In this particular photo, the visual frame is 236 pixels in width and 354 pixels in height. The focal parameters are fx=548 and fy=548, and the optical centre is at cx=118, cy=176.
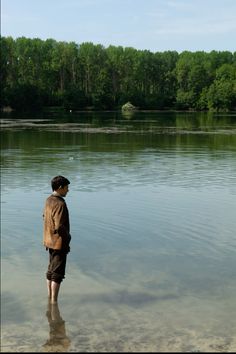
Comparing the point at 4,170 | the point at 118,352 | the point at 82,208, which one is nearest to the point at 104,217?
the point at 82,208

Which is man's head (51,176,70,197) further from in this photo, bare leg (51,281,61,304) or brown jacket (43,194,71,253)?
bare leg (51,281,61,304)

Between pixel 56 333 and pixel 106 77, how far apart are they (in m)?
159

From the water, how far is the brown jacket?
122cm

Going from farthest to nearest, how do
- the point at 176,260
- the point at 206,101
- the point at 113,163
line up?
the point at 206,101, the point at 113,163, the point at 176,260

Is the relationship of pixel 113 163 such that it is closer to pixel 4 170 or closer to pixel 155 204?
pixel 4 170

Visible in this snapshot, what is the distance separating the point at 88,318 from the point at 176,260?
158 inches

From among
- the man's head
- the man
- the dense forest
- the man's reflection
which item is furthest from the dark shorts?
the dense forest

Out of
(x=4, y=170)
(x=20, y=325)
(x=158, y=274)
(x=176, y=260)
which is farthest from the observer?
(x=4, y=170)

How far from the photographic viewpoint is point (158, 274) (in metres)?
11.3

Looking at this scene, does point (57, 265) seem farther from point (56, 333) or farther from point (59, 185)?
point (59, 185)

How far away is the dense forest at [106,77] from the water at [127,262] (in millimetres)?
108730

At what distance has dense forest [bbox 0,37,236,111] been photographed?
147 m

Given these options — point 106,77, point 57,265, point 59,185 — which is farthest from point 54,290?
point 106,77

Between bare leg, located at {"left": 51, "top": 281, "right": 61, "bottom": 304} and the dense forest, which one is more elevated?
the dense forest
